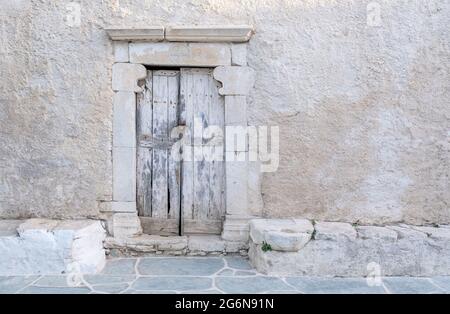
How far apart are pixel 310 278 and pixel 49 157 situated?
299 cm

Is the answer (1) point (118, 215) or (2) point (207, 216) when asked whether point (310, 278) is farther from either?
(1) point (118, 215)

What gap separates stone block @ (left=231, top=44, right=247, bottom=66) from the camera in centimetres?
438

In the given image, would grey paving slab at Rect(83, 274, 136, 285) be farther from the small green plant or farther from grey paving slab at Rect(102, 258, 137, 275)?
the small green plant

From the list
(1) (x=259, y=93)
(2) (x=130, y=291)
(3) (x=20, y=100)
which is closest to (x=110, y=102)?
(3) (x=20, y=100)

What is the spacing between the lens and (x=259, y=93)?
173 inches

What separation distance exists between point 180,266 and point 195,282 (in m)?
0.44

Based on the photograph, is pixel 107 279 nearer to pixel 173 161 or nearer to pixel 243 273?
pixel 243 273

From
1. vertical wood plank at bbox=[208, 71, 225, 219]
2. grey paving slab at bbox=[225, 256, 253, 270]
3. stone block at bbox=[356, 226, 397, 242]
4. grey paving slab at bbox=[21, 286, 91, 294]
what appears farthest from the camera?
vertical wood plank at bbox=[208, 71, 225, 219]

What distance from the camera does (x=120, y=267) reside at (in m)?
4.11

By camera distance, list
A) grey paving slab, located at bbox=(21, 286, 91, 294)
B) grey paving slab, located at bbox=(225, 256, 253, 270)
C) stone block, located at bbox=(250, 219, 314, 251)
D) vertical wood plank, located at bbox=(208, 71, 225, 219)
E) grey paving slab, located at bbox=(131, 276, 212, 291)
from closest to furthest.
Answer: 1. grey paving slab, located at bbox=(21, 286, 91, 294)
2. grey paving slab, located at bbox=(131, 276, 212, 291)
3. stone block, located at bbox=(250, 219, 314, 251)
4. grey paving slab, located at bbox=(225, 256, 253, 270)
5. vertical wood plank, located at bbox=(208, 71, 225, 219)

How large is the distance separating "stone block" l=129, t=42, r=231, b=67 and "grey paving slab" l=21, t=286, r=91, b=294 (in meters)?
2.35

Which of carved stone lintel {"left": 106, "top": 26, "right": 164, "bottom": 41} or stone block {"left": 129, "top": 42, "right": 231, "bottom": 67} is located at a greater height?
carved stone lintel {"left": 106, "top": 26, "right": 164, "bottom": 41}

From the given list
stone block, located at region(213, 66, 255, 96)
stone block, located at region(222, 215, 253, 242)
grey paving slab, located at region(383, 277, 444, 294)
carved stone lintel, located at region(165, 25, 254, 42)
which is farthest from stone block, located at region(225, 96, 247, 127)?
grey paving slab, located at region(383, 277, 444, 294)

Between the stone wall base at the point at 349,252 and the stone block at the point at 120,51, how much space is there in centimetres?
Result: 232
